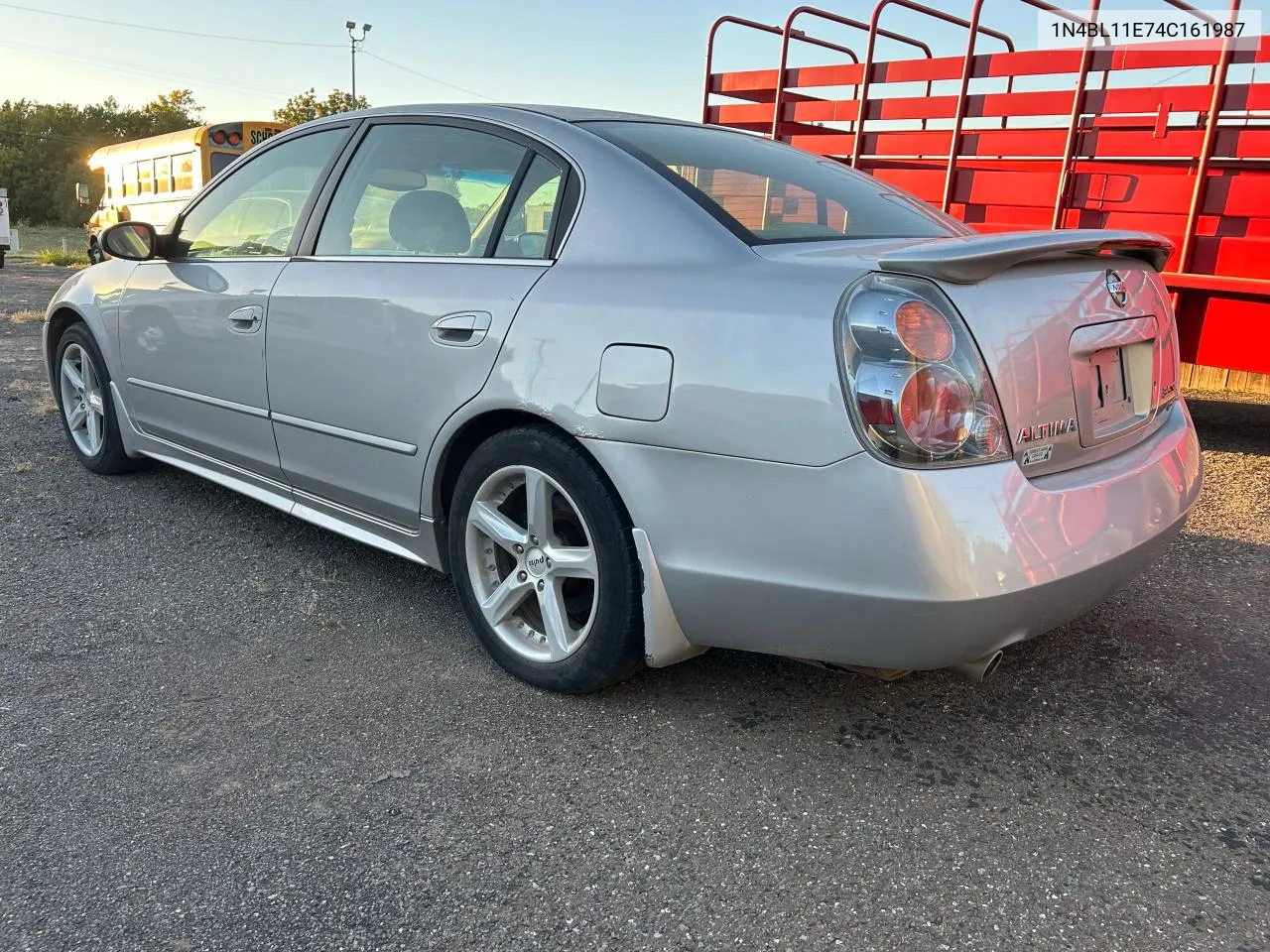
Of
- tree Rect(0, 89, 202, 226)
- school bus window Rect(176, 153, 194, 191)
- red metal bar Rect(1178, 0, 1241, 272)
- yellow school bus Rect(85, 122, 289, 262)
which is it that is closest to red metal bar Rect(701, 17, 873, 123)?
red metal bar Rect(1178, 0, 1241, 272)

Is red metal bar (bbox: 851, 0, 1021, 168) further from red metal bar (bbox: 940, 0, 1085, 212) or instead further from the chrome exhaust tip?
the chrome exhaust tip

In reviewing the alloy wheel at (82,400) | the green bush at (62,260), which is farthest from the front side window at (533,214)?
the green bush at (62,260)

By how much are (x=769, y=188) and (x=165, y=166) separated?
17369 mm

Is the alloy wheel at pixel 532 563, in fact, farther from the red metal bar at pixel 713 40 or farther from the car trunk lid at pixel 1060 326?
the red metal bar at pixel 713 40

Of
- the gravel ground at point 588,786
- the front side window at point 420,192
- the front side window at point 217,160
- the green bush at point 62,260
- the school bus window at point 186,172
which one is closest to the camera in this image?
the gravel ground at point 588,786

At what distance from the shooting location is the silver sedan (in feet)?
6.48

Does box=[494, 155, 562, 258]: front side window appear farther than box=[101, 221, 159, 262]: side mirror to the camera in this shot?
No

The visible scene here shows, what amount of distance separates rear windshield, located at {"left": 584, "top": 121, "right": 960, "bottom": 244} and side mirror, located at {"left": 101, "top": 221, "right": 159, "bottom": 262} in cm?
208

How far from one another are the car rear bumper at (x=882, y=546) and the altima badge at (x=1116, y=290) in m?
0.37

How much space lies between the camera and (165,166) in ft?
56.1

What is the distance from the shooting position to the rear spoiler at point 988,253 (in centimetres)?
199

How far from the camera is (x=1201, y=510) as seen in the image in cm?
432

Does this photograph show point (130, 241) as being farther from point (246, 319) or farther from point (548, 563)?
point (548, 563)

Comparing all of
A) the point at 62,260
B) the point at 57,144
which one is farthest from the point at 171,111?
the point at 62,260
